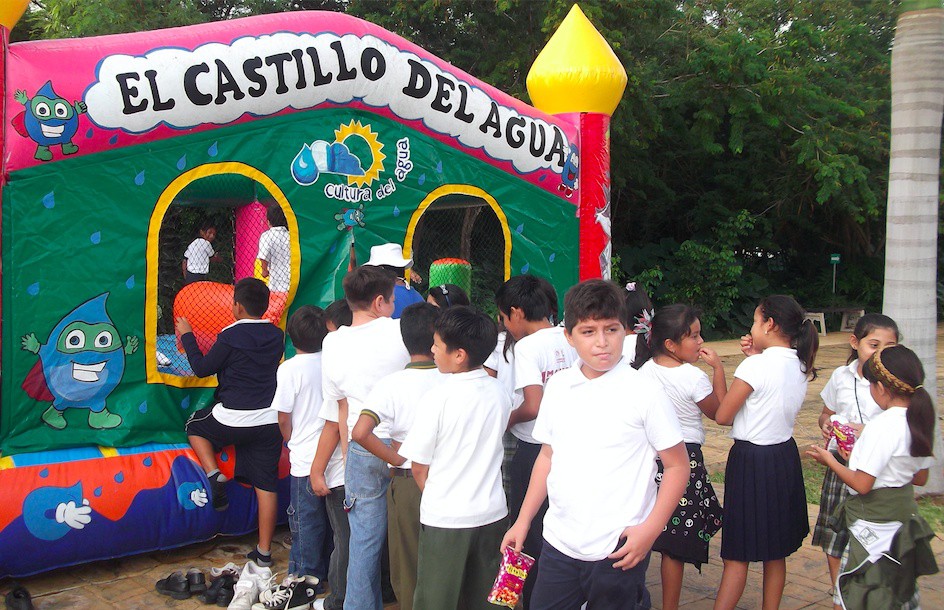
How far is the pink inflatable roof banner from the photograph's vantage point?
14.1ft

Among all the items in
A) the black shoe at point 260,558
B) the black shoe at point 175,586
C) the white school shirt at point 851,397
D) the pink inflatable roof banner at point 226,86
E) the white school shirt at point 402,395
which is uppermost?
the pink inflatable roof banner at point 226,86

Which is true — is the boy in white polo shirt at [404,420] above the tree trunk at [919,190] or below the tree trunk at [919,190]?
below

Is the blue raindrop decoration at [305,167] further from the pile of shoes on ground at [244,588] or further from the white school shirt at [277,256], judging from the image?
the pile of shoes on ground at [244,588]

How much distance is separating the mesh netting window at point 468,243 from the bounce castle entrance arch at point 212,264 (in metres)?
1.55

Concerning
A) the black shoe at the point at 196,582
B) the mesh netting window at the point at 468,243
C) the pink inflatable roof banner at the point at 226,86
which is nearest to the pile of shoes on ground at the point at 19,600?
the black shoe at the point at 196,582

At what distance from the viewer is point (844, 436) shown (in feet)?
11.7

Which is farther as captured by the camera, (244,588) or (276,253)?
(276,253)

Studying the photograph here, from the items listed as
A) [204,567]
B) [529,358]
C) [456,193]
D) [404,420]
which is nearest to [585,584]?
[404,420]

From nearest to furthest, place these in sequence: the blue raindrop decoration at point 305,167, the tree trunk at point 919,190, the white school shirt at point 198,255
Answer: the blue raindrop decoration at point 305,167
the tree trunk at point 919,190
the white school shirt at point 198,255

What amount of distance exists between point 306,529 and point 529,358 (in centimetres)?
153

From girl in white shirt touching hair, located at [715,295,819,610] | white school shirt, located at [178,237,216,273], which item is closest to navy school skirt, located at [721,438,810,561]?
girl in white shirt touching hair, located at [715,295,819,610]

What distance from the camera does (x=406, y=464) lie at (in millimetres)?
3268

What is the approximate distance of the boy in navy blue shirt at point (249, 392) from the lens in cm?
447

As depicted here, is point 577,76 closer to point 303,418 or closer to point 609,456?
point 303,418
